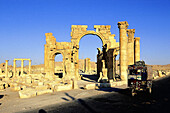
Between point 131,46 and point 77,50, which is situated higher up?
point 131,46

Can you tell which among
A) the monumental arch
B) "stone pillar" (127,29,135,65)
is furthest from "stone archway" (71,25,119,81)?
"stone pillar" (127,29,135,65)

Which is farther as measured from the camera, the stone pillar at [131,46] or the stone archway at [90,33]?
the stone archway at [90,33]

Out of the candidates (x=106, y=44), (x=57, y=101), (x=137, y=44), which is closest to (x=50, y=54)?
(x=106, y=44)

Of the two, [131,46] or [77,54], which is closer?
[131,46]

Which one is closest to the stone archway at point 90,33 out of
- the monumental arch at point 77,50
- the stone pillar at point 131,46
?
the monumental arch at point 77,50

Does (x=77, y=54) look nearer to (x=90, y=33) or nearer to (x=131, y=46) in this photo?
(x=90, y=33)

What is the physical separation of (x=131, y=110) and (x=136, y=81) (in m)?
3.94

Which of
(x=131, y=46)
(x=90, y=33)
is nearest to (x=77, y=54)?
(x=90, y=33)

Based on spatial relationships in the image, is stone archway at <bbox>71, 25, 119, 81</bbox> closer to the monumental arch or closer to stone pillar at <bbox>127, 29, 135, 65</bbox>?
the monumental arch

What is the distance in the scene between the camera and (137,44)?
25.0m

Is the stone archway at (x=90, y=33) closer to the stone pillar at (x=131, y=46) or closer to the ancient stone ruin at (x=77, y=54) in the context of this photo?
the ancient stone ruin at (x=77, y=54)

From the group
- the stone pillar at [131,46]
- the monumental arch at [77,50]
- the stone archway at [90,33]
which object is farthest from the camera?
the stone archway at [90,33]

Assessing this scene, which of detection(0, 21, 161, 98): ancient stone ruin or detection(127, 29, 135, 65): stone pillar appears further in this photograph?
detection(127, 29, 135, 65): stone pillar

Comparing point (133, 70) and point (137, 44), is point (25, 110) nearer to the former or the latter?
point (133, 70)
